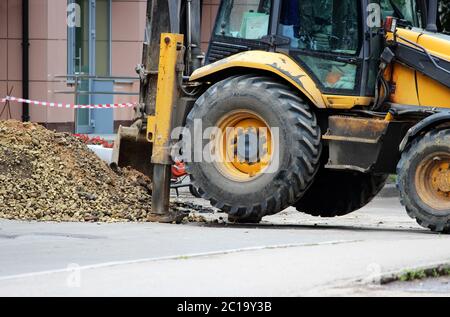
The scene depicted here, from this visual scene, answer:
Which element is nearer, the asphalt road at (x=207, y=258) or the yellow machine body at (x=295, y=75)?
the asphalt road at (x=207, y=258)

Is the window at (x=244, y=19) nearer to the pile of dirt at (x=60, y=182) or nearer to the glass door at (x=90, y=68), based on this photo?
the pile of dirt at (x=60, y=182)

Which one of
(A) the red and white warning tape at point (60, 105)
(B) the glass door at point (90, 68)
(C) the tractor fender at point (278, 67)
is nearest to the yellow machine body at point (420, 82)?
(C) the tractor fender at point (278, 67)

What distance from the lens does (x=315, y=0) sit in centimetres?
1458

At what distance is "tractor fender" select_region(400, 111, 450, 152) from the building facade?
44.8 ft

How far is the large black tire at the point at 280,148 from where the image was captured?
46.6 feet

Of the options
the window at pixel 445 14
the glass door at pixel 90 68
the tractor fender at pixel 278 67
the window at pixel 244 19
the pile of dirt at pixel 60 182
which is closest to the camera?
the tractor fender at pixel 278 67

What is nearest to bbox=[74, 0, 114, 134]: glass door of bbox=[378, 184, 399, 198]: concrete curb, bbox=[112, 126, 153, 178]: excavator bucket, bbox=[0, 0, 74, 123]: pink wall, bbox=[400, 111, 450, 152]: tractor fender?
bbox=[0, 0, 74, 123]: pink wall

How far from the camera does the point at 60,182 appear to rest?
1566 centimetres

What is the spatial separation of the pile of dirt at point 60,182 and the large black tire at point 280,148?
112 cm

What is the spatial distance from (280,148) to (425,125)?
1668 mm

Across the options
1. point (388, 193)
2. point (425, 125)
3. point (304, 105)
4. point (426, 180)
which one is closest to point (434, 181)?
point (426, 180)

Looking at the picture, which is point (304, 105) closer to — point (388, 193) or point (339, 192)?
point (339, 192)

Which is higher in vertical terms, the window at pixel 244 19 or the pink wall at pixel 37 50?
the window at pixel 244 19
